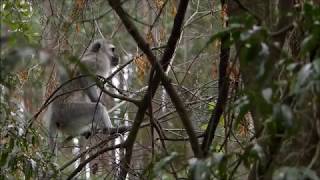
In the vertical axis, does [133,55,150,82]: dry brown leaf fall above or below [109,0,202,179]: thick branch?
above

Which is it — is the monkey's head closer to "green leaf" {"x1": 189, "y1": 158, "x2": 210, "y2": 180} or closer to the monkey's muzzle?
the monkey's muzzle

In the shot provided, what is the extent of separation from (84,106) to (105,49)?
74 centimetres

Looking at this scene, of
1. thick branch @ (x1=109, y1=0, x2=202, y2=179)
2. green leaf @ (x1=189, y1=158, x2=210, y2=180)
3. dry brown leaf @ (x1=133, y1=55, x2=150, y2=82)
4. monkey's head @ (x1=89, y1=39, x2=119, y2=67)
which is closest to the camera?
green leaf @ (x1=189, y1=158, x2=210, y2=180)

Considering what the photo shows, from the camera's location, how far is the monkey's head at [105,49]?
7.41 m

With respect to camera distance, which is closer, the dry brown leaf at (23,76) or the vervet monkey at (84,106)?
the dry brown leaf at (23,76)

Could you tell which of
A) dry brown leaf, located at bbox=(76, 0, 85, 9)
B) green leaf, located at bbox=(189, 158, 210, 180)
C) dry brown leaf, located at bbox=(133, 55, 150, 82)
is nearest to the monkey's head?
dry brown leaf, located at bbox=(133, 55, 150, 82)

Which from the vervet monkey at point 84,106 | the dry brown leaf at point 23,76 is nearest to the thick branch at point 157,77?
the dry brown leaf at point 23,76

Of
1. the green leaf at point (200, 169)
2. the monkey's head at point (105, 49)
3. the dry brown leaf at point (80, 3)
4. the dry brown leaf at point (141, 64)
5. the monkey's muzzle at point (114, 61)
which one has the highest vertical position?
the monkey's head at point (105, 49)

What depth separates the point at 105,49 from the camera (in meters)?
7.54

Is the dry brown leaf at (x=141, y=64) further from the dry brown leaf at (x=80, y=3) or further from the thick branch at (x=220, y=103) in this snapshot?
the thick branch at (x=220, y=103)

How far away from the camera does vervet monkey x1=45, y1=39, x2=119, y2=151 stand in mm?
6762

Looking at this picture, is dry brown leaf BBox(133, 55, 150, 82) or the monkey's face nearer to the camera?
dry brown leaf BBox(133, 55, 150, 82)

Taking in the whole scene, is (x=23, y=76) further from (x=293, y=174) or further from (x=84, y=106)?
(x=293, y=174)

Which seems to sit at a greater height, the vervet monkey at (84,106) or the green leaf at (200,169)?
the vervet monkey at (84,106)
